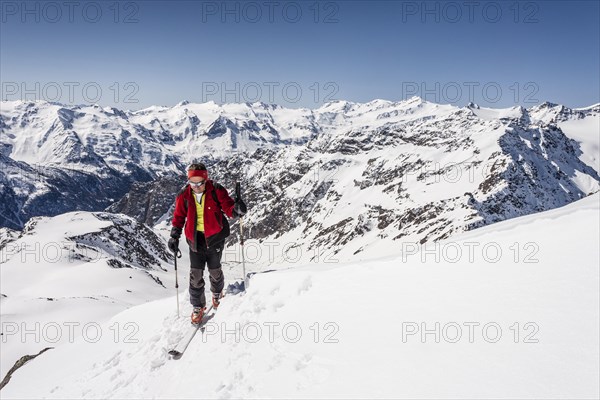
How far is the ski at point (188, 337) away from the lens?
938 centimetres

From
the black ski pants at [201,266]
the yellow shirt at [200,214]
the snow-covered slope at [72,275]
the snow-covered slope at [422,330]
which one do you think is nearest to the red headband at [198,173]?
the yellow shirt at [200,214]

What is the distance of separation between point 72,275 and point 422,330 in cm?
8225

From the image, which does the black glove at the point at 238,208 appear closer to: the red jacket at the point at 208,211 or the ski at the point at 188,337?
the red jacket at the point at 208,211

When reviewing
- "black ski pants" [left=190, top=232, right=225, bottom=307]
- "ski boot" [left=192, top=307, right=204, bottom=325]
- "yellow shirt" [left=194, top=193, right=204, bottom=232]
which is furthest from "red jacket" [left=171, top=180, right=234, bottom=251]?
"ski boot" [left=192, top=307, right=204, bottom=325]

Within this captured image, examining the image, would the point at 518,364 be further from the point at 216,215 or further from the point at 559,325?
the point at 216,215

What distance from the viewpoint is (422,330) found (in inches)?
248

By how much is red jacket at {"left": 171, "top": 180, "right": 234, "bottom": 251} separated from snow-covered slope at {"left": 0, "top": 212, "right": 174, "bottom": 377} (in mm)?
9875

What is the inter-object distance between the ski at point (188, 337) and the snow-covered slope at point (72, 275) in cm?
902

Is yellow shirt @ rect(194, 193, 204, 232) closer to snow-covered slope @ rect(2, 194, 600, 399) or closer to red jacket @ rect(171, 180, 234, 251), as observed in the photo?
red jacket @ rect(171, 180, 234, 251)


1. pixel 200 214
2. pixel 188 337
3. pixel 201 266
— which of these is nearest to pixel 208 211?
pixel 200 214

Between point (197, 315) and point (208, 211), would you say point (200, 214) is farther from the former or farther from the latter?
point (197, 315)

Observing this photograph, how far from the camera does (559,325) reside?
220 inches

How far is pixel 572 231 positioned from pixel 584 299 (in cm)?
175

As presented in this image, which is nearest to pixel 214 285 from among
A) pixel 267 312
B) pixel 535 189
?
pixel 267 312
